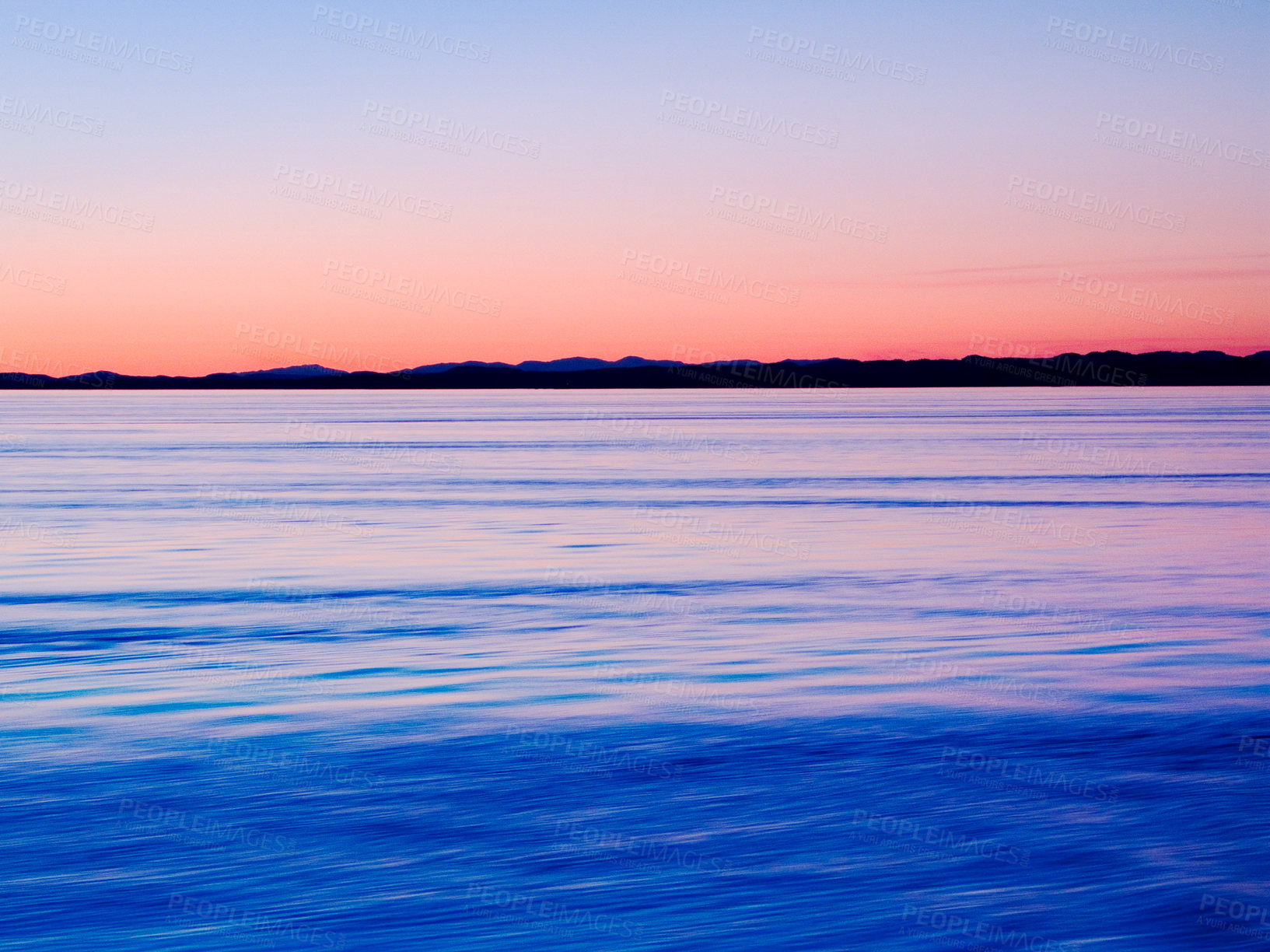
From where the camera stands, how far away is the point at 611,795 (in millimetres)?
8266

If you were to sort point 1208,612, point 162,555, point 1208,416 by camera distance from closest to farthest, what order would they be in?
point 1208,612 → point 162,555 → point 1208,416

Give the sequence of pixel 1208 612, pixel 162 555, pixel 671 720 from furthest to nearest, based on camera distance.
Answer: pixel 162 555, pixel 1208 612, pixel 671 720

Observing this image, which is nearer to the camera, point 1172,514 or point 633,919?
point 633,919

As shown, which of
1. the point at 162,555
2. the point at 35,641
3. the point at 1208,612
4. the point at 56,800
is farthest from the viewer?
the point at 162,555

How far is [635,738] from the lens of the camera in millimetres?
9539

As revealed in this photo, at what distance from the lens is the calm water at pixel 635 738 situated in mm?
6574

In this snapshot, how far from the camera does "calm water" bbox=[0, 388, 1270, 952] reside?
6574mm

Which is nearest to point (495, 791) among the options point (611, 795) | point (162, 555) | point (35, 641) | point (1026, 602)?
point (611, 795)

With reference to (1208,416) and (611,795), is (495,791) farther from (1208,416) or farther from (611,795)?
(1208,416)

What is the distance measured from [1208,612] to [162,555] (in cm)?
1417

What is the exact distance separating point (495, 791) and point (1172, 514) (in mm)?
21149

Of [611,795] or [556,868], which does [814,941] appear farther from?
[611,795]

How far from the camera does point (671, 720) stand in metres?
10.0

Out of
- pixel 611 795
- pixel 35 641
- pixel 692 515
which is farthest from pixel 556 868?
pixel 692 515
